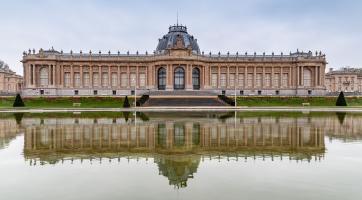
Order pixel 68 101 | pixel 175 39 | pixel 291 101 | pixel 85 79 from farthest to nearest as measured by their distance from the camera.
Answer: pixel 85 79 < pixel 175 39 < pixel 291 101 < pixel 68 101

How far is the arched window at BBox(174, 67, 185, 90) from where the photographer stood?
280ft

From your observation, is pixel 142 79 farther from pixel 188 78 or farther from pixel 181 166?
pixel 181 166

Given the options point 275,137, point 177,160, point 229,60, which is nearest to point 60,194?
point 177,160

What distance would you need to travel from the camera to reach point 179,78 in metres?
85.8

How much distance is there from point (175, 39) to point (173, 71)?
9763mm

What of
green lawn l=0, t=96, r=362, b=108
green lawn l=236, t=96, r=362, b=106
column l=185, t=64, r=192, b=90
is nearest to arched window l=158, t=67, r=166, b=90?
column l=185, t=64, r=192, b=90

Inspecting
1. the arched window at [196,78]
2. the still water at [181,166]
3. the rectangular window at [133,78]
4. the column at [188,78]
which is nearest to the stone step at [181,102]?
the column at [188,78]

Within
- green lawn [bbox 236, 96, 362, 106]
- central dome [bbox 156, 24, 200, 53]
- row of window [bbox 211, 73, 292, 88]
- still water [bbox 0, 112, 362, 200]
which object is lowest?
still water [bbox 0, 112, 362, 200]

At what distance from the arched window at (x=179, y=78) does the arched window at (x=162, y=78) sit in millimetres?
3065

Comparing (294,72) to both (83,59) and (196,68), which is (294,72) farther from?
(83,59)

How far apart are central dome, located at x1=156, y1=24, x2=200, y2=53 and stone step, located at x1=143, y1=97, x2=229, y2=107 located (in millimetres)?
26880

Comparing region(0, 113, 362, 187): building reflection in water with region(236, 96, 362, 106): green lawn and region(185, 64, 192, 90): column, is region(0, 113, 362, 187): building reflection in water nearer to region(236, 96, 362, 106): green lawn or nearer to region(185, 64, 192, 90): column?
region(236, 96, 362, 106): green lawn

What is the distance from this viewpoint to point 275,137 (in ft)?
61.1

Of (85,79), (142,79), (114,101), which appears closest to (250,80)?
(142,79)
